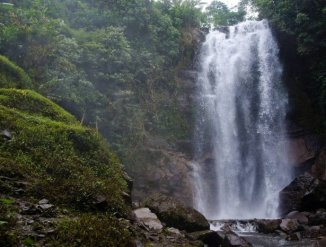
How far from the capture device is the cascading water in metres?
19.4

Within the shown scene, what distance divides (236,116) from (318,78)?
18.1 feet

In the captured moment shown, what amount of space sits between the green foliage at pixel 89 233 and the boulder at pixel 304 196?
1302 centimetres

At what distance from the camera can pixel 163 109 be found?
20594 millimetres

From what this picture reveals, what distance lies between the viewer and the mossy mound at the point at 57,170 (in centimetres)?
548

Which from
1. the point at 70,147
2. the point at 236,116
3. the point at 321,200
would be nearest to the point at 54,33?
the point at 70,147

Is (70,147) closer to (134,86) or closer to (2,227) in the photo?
(2,227)

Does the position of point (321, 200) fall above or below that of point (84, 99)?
below

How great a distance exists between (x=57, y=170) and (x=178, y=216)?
4516 mm

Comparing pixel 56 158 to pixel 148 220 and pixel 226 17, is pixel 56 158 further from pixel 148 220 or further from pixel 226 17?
pixel 226 17

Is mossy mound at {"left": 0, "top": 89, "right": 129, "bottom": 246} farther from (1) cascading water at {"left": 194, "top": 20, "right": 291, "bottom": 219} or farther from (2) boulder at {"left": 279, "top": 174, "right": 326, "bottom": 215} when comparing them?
(1) cascading water at {"left": 194, "top": 20, "right": 291, "bottom": 219}

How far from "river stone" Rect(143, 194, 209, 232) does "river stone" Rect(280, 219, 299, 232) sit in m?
4.22

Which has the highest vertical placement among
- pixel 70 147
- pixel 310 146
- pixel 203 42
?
pixel 203 42

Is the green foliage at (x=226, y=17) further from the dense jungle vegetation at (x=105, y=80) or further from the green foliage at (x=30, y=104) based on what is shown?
the green foliage at (x=30, y=104)

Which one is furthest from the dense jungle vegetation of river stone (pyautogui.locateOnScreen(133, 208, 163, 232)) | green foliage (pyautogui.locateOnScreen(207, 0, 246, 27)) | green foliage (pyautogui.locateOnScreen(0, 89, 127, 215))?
green foliage (pyautogui.locateOnScreen(207, 0, 246, 27))
